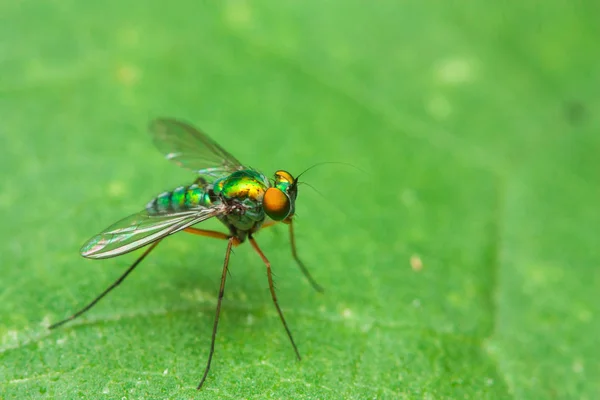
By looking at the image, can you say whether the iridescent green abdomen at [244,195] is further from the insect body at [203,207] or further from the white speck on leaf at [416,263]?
the white speck on leaf at [416,263]

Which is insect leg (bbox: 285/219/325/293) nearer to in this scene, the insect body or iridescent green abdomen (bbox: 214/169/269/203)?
the insect body

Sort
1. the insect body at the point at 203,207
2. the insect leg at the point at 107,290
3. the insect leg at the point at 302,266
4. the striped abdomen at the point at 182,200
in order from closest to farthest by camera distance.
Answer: the insect body at the point at 203,207 → the insect leg at the point at 107,290 → the striped abdomen at the point at 182,200 → the insect leg at the point at 302,266

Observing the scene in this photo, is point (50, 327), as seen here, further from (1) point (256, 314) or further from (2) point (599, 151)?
(2) point (599, 151)

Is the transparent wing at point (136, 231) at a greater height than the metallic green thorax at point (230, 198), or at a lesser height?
lesser

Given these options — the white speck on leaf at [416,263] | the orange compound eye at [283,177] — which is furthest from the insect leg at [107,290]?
the white speck on leaf at [416,263]

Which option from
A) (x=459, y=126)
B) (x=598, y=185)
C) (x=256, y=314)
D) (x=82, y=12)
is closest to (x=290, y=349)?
(x=256, y=314)

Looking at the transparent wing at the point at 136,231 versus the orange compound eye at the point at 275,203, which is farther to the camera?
the orange compound eye at the point at 275,203

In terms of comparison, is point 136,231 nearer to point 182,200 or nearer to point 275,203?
point 182,200

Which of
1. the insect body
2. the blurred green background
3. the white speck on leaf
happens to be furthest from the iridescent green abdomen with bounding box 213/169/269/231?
the white speck on leaf
